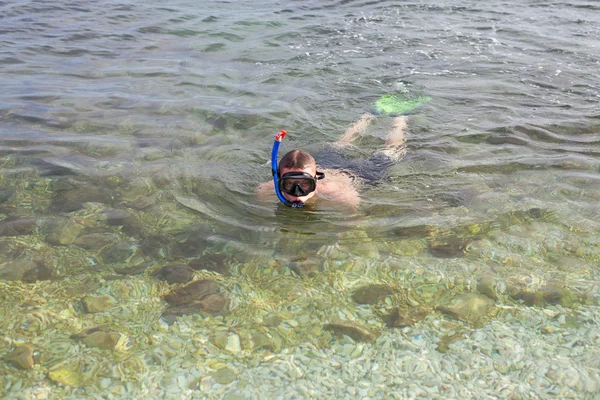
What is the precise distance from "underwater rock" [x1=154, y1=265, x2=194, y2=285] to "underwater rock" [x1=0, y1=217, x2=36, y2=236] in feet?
3.87

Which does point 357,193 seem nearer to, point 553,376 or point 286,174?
point 286,174

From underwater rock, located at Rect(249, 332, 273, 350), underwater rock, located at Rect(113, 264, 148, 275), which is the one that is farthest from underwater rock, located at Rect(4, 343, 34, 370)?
underwater rock, located at Rect(249, 332, 273, 350)

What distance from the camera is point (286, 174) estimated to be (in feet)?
14.8

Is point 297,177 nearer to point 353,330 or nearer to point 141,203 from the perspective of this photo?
point 141,203

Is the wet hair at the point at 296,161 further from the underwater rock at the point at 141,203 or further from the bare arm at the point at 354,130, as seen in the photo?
the bare arm at the point at 354,130

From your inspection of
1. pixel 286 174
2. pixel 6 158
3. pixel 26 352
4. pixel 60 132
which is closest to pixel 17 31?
pixel 60 132

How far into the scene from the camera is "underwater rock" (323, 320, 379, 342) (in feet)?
9.97

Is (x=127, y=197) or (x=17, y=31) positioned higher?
(x=17, y=31)

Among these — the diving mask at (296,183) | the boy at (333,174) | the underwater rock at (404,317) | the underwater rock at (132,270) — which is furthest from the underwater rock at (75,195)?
the underwater rock at (404,317)

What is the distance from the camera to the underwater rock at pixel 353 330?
9.97 feet

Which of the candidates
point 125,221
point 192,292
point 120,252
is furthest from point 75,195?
point 192,292

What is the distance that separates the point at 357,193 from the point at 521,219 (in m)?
1.42

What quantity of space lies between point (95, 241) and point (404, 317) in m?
2.28

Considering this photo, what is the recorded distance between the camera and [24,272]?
3533mm
